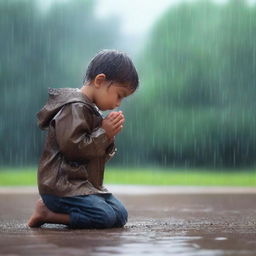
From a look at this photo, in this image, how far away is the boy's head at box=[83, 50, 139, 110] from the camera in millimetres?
4066

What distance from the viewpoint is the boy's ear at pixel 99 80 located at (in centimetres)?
408

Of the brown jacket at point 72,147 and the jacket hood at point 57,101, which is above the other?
the jacket hood at point 57,101

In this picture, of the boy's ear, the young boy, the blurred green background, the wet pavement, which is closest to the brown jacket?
the young boy

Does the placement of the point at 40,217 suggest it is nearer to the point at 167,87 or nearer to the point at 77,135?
the point at 77,135

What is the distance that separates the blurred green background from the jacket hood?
1091cm

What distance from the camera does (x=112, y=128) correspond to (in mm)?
3939

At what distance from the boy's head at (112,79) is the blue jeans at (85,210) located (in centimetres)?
51

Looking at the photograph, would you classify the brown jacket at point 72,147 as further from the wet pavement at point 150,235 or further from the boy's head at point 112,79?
the wet pavement at point 150,235

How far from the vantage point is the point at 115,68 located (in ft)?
13.3

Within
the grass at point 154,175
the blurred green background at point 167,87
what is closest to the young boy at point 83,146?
the grass at point 154,175

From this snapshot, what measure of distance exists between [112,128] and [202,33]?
42.1 feet

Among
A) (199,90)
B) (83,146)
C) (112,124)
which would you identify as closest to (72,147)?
(83,146)

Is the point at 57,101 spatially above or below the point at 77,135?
above

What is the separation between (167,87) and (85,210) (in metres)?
11.9
